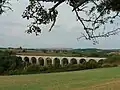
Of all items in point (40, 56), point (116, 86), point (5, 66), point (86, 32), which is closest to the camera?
point (86, 32)

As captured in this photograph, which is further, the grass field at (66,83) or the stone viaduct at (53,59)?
the stone viaduct at (53,59)

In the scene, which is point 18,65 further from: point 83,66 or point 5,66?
point 83,66

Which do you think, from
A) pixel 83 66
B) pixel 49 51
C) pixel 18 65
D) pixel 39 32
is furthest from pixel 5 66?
pixel 39 32

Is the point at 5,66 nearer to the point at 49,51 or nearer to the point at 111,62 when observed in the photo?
the point at 111,62

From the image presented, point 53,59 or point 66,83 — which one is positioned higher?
point 66,83

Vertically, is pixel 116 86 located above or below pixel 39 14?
below

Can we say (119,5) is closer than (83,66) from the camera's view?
Yes

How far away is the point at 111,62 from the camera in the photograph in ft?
275

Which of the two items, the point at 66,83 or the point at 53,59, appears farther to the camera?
the point at 53,59

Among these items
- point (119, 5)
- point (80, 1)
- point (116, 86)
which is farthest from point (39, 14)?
point (116, 86)

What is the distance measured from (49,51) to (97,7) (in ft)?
380

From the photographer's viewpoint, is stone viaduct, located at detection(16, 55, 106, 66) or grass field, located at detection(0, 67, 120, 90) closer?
grass field, located at detection(0, 67, 120, 90)

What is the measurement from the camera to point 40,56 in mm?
110250

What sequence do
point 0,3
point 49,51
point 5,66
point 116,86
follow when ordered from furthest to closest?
point 49,51, point 5,66, point 116,86, point 0,3
